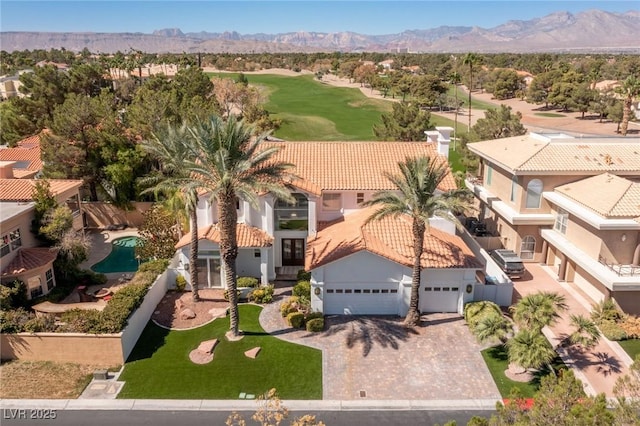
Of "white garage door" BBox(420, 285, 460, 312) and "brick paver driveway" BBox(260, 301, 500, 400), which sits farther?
"white garage door" BBox(420, 285, 460, 312)

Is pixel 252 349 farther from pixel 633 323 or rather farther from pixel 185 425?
pixel 633 323

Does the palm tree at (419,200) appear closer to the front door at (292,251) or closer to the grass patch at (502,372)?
the grass patch at (502,372)

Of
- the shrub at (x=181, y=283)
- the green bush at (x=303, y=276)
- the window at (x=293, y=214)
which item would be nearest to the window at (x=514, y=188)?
the window at (x=293, y=214)

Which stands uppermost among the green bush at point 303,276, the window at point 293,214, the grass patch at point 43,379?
the window at point 293,214

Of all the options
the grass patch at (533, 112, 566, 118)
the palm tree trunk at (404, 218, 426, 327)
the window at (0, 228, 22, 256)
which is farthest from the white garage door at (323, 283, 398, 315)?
the grass patch at (533, 112, 566, 118)

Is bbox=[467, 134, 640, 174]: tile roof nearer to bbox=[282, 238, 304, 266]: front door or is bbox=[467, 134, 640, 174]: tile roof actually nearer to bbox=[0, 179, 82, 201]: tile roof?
bbox=[282, 238, 304, 266]: front door
